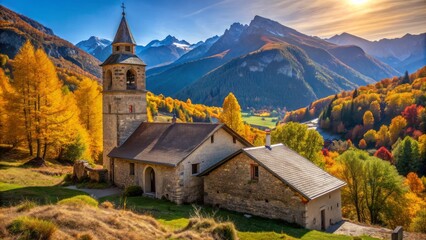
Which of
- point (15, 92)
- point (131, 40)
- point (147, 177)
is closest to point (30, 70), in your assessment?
point (15, 92)

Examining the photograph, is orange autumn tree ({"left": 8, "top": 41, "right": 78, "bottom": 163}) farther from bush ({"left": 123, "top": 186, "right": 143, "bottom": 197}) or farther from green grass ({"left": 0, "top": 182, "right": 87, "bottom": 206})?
bush ({"left": 123, "top": 186, "right": 143, "bottom": 197})

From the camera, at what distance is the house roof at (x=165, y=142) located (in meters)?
26.5

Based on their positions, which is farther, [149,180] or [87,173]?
[87,173]

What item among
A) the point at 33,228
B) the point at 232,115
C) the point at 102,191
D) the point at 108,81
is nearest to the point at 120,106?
the point at 108,81

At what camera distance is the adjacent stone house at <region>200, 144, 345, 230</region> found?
21.2 m

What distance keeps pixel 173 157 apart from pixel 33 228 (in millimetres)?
15729

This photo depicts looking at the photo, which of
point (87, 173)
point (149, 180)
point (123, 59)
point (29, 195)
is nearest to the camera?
point (29, 195)

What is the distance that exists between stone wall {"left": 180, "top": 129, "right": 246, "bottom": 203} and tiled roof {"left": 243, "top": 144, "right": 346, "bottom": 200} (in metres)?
4.56

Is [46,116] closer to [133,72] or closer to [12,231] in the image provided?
[133,72]

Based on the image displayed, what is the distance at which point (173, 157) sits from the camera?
85.3 feet

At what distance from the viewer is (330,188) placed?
2316cm

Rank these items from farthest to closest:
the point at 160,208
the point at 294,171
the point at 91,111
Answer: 1. the point at 91,111
2. the point at 294,171
3. the point at 160,208

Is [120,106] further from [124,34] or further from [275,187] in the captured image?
[275,187]

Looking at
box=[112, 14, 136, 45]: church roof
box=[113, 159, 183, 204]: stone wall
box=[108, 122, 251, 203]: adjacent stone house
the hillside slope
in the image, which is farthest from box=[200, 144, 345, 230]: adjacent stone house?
the hillside slope
